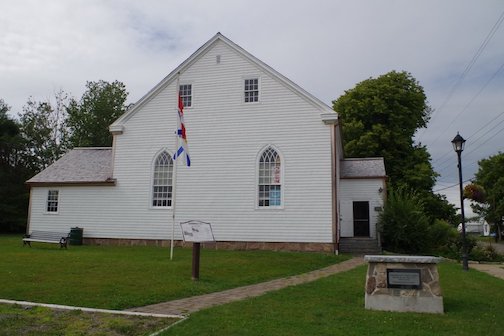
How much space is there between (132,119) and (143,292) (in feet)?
48.8

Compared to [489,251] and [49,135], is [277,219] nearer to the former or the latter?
[489,251]

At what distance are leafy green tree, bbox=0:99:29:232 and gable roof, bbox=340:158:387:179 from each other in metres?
25.9

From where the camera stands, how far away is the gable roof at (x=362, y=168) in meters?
24.2

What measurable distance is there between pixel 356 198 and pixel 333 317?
56.5 ft

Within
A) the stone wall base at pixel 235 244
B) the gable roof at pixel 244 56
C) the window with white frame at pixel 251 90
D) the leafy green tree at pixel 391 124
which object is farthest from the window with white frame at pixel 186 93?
the leafy green tree at pixel 391 124

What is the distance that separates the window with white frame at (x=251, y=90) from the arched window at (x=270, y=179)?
252 cm

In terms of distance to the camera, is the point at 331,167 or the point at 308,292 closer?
the point at 308,292

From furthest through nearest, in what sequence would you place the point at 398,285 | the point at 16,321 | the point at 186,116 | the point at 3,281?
the point at 186,116
the point at 3,281
the point at 398,285
the point at 16,321

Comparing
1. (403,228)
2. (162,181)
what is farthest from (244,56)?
(403,228)

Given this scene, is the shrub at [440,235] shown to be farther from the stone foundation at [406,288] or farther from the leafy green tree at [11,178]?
the leafy green tree at [11,178]

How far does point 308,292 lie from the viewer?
10.1m

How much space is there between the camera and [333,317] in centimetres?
757

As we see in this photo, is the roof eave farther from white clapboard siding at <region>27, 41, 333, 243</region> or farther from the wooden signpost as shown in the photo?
the wooden signpost

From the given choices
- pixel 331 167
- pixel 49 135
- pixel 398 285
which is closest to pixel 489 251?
pixel 331 167
